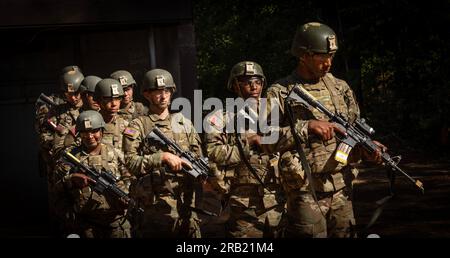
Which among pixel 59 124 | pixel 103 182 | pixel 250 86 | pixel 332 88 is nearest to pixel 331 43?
pixel 332 88

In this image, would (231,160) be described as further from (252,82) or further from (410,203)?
(410,203)

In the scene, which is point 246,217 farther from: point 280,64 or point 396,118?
point 280,64

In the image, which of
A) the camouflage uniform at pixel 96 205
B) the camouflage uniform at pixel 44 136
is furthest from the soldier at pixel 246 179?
the camouflage uniform at pixel 44 136

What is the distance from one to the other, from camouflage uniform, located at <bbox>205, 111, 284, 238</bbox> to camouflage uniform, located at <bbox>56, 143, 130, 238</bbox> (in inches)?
42.1

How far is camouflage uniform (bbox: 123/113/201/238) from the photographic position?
8047mm

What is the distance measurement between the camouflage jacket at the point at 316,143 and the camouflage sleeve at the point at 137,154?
3.78ft

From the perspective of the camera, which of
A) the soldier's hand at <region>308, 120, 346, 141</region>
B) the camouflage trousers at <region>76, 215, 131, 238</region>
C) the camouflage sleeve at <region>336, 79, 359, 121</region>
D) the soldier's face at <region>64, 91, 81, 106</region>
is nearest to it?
the soldier's hand at <region>308, 120, 346, 141</region>

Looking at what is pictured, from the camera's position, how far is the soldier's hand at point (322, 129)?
286 inches

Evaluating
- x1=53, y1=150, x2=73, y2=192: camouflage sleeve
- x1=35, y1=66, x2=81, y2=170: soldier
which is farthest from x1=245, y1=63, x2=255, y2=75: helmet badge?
x1=35, y1=66, x2=81, y2=170: soldier

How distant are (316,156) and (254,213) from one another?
0.93 metres

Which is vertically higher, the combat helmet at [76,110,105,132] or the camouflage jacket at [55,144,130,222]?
the combat helmet at [76,110,105,132]

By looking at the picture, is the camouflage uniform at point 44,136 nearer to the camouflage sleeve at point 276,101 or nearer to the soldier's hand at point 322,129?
the camouflage sleeve at point 276,101

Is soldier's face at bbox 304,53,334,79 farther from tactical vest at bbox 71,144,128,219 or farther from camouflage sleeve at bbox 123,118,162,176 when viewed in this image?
tactical vest at bbox 71,144,128,219

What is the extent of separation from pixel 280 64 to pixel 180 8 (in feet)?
35.0
